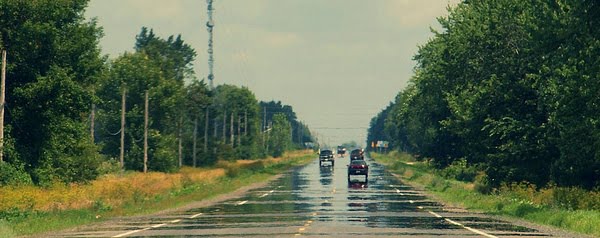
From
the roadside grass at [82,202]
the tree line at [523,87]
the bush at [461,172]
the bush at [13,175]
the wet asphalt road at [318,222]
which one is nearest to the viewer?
the wet asphalt road at [318,222]

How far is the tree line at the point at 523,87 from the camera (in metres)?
42.7

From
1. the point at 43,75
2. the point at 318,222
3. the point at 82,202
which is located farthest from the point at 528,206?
the point at 43,75

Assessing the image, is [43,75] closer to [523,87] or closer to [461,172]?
[523,87]

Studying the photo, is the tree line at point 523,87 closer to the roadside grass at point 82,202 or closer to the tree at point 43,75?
the roadside grass at point 82,202

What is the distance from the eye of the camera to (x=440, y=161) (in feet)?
271

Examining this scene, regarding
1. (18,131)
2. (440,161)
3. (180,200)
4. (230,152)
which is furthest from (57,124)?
(230,152)

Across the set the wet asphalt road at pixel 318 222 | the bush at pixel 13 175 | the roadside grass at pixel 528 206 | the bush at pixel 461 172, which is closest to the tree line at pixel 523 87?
the roadside grass at pixel 528 206

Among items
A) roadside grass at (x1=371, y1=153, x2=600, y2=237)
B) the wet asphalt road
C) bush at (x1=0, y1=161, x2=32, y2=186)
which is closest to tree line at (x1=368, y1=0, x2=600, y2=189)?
roadside grass at (x1=371, y1=153, x2=600, y2=237)

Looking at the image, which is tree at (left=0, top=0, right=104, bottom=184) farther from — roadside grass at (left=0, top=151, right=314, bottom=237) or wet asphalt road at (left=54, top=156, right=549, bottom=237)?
wet asphalt road at (left=54, top=156, right=549, bottom=237)

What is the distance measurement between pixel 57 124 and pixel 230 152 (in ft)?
259

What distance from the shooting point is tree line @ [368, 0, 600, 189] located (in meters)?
42.7

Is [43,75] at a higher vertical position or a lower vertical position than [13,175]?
higher

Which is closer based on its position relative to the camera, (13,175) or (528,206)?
(528,206)

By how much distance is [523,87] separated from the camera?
56.0m
